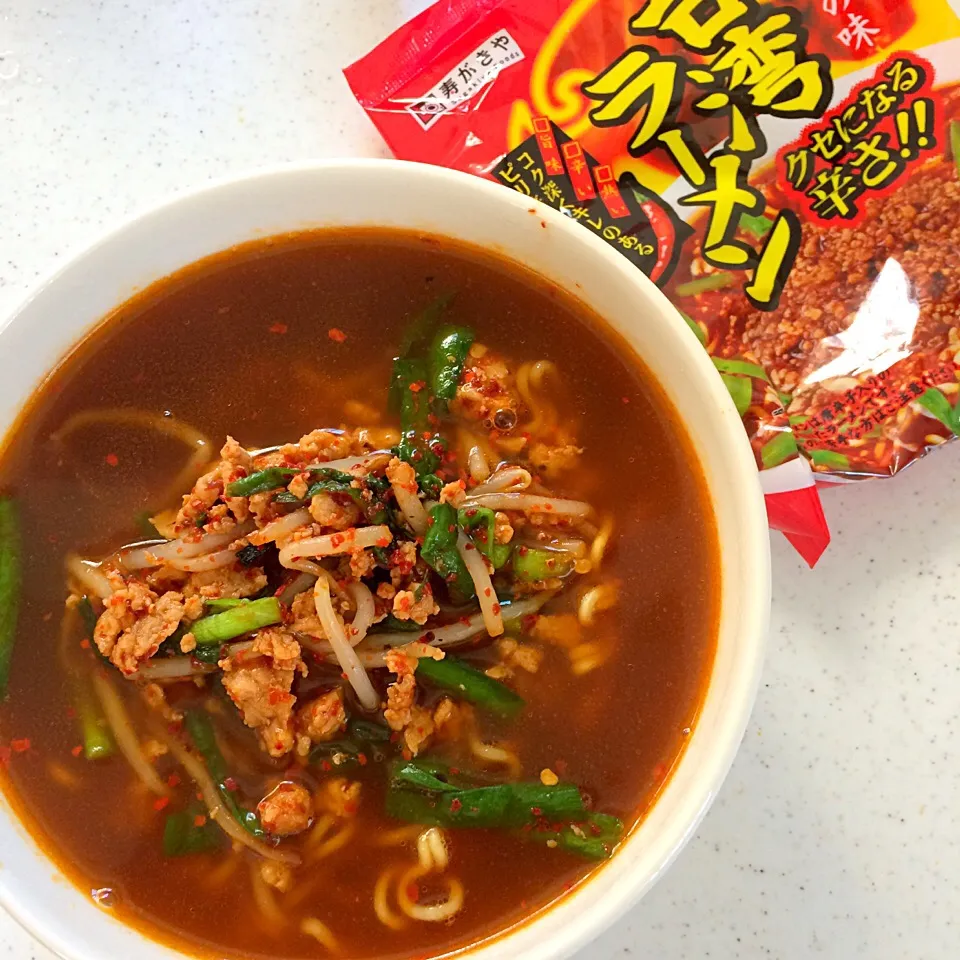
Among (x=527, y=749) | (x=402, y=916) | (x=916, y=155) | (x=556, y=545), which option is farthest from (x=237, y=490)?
(x=916, y=155)

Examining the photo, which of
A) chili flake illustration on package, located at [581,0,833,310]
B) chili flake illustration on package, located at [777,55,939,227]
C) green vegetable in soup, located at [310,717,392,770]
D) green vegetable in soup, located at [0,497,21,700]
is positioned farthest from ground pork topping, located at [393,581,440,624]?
chili flake illustration on package, located at [777,55,939,227]

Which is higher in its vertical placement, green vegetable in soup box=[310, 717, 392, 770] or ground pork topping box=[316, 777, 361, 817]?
green vegetable in soup box=[310, 717, 392, 770]

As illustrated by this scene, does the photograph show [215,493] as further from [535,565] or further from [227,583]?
[535,565]

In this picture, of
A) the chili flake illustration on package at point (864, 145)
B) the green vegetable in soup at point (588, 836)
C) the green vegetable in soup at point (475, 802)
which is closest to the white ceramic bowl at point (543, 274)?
the green vegetable in soup at point (588, 836)

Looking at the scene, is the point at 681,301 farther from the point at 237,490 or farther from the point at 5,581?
the point at 5,581

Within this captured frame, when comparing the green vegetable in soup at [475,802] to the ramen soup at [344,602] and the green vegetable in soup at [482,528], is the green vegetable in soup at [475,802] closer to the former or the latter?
the ramen soup at [344,602]

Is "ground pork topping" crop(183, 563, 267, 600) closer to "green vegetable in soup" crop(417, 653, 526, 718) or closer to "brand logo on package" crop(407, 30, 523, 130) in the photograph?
A: "green vegetable in soup" crop(417, 653, 526, 718)

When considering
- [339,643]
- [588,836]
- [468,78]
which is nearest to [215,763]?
[339,643]
